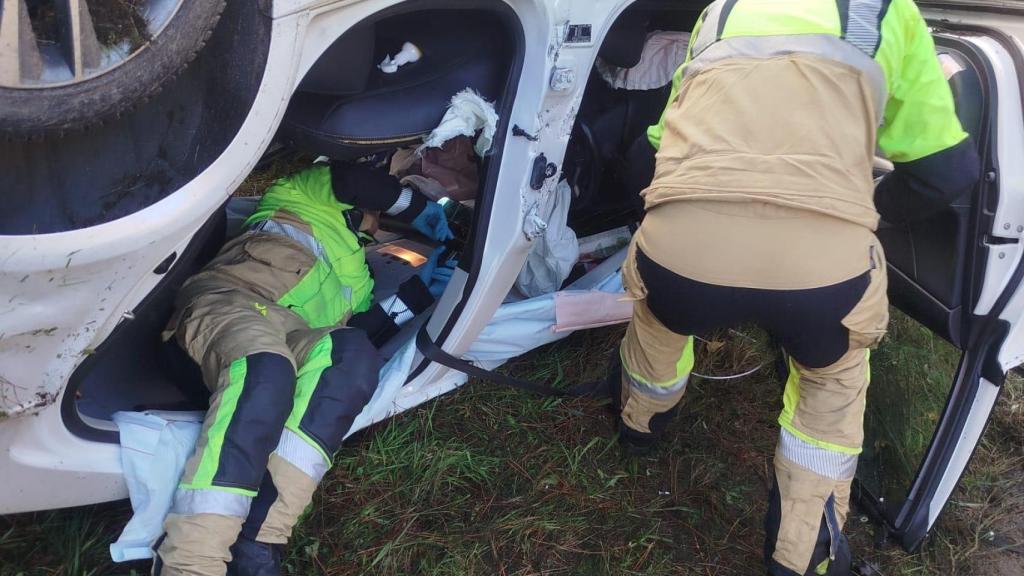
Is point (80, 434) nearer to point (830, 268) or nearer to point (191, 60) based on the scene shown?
point (191, 60)

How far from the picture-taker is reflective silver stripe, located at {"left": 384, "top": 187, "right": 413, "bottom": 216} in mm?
2568

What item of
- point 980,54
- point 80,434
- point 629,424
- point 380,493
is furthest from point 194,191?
point 980,54

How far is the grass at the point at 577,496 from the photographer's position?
207 cm

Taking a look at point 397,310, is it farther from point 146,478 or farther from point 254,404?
point 146,478

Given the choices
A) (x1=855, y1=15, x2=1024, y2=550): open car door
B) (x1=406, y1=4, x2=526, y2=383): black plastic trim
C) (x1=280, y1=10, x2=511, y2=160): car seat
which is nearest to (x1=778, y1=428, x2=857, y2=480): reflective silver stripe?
(x1=855, y1=15, x2=1024, y2=550): open car door

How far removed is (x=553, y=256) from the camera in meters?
2.69

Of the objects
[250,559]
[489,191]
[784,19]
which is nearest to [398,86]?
[489,191]

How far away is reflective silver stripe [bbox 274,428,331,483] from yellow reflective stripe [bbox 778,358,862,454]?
3.79ft

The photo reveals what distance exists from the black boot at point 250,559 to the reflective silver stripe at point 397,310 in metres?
0.91

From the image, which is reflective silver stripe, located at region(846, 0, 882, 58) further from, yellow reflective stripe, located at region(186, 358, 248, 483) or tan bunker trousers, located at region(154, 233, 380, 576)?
yellow reflective stripe, located at region(186, 358, 248, 483)

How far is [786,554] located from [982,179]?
1.00 metres

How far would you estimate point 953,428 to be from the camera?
6.67 feet

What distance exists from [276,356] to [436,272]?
100 cm

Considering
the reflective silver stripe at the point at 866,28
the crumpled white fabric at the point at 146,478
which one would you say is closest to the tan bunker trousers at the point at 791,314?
the reflective silver stripe at the point at 866,28
